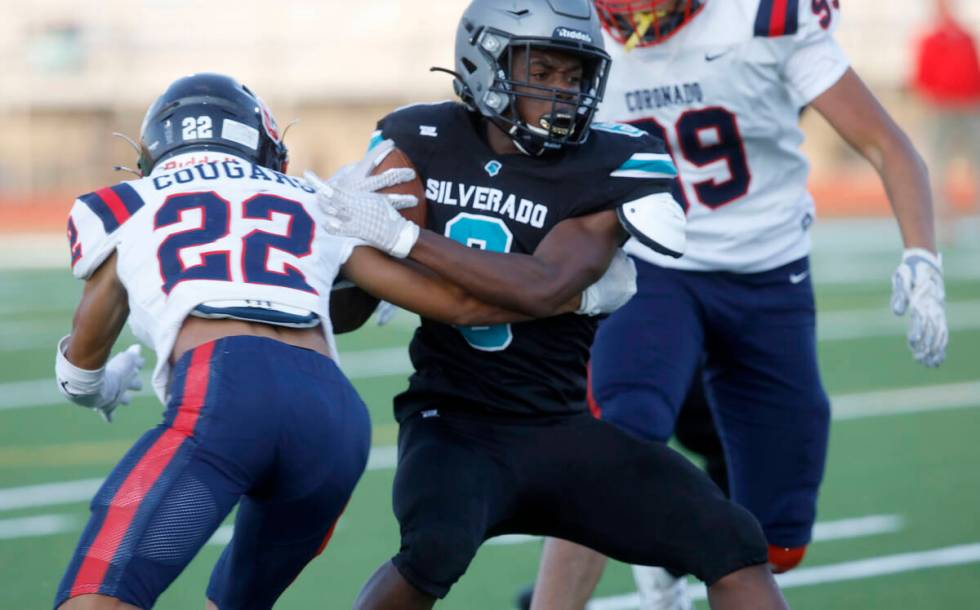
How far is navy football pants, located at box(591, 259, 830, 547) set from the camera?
4.08 metres

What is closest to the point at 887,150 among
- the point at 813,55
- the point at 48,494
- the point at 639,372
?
the point at 813,55

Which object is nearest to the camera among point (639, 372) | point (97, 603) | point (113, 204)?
point (97, 603)

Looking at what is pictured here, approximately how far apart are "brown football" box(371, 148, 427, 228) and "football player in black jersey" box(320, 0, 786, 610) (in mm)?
24

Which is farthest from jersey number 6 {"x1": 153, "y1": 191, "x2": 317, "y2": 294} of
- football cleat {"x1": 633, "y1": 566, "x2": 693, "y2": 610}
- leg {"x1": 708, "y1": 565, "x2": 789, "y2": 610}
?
football cleat {"x1": 633, "y1": 566, "x2": 693, "y2": 610}

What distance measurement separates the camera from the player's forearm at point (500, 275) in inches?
124

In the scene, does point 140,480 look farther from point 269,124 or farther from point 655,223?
point 655,223

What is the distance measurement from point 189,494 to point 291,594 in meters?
1.97

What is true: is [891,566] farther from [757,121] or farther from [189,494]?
[189,494]

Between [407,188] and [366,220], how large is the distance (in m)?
0.34

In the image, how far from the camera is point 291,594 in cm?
466

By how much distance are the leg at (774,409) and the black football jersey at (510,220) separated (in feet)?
2.70

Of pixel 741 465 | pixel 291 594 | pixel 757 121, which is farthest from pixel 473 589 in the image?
pixel 757 121

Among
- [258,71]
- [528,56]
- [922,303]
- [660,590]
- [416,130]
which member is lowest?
[258,71]

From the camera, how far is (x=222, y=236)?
299 cm
